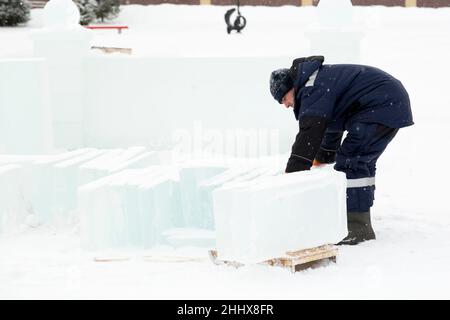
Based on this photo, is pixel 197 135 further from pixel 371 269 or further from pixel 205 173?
pixel 371 269

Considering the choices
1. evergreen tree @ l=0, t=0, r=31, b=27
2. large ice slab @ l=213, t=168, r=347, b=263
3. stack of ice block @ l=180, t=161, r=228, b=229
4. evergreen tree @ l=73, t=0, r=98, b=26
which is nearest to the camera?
large ice slab @ l=213, t=168, r=347, b=263

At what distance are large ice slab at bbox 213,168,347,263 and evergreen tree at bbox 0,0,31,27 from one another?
60.4 ft

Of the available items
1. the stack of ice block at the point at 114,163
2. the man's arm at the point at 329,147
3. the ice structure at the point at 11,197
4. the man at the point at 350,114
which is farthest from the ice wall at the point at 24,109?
the man at the point at 350,114

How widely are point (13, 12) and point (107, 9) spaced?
8.45 ft

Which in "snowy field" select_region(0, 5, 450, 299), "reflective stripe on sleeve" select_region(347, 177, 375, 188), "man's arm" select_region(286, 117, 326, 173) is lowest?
"snowy field" select_region(0, 5, 450, 299)

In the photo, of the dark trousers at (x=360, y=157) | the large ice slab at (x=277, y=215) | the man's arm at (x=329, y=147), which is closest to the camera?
the large ice slab at (x=277, y=215)

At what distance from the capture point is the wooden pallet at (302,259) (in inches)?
189

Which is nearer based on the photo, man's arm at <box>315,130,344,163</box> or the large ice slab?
the large ice slab

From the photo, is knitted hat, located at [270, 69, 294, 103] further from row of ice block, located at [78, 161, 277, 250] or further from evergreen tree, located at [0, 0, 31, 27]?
evergreen tree, located at [0, 0, 31, 27]

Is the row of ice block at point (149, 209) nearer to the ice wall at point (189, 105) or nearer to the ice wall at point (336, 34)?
the ice wall at point (336, 34)

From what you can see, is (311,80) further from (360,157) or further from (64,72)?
(64,72)

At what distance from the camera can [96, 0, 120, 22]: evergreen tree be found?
22.5 meters

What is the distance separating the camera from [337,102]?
216 inches

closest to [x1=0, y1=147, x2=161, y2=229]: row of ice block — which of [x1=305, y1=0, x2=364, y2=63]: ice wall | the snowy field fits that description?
the snowy field
